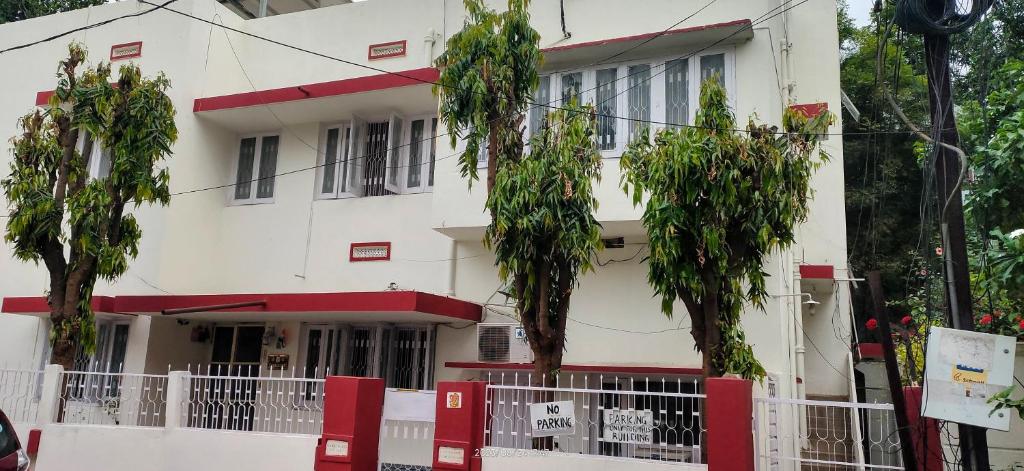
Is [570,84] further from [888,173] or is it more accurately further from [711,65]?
[888,173]

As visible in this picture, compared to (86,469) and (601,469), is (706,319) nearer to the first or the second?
(601,469)

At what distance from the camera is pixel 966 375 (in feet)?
19.1

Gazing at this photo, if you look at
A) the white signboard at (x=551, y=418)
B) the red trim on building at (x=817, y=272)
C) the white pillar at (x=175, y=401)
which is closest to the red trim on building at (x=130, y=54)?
the white pillar at (x=175, y=401)

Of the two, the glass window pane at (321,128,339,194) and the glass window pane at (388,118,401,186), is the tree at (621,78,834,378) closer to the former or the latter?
the glass window pane at (388,118,401,186)

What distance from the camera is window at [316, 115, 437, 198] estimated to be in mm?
11938

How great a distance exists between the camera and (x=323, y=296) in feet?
32.8

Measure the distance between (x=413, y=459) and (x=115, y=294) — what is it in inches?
257

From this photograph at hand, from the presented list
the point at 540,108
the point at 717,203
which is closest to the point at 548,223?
the point at 717,203

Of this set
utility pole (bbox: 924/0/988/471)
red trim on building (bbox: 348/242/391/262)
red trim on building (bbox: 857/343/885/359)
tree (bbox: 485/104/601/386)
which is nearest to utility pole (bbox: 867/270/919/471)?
utility pole (bbox: 924/0/988/471)

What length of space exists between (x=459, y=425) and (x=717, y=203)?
10.1 feet

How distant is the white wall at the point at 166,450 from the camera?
7.93 meters

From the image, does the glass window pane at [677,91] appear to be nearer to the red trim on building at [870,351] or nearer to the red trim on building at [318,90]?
the red trim on building at [318,90]

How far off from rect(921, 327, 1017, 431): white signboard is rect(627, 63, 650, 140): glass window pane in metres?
4.74

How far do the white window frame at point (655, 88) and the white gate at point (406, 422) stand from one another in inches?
155
